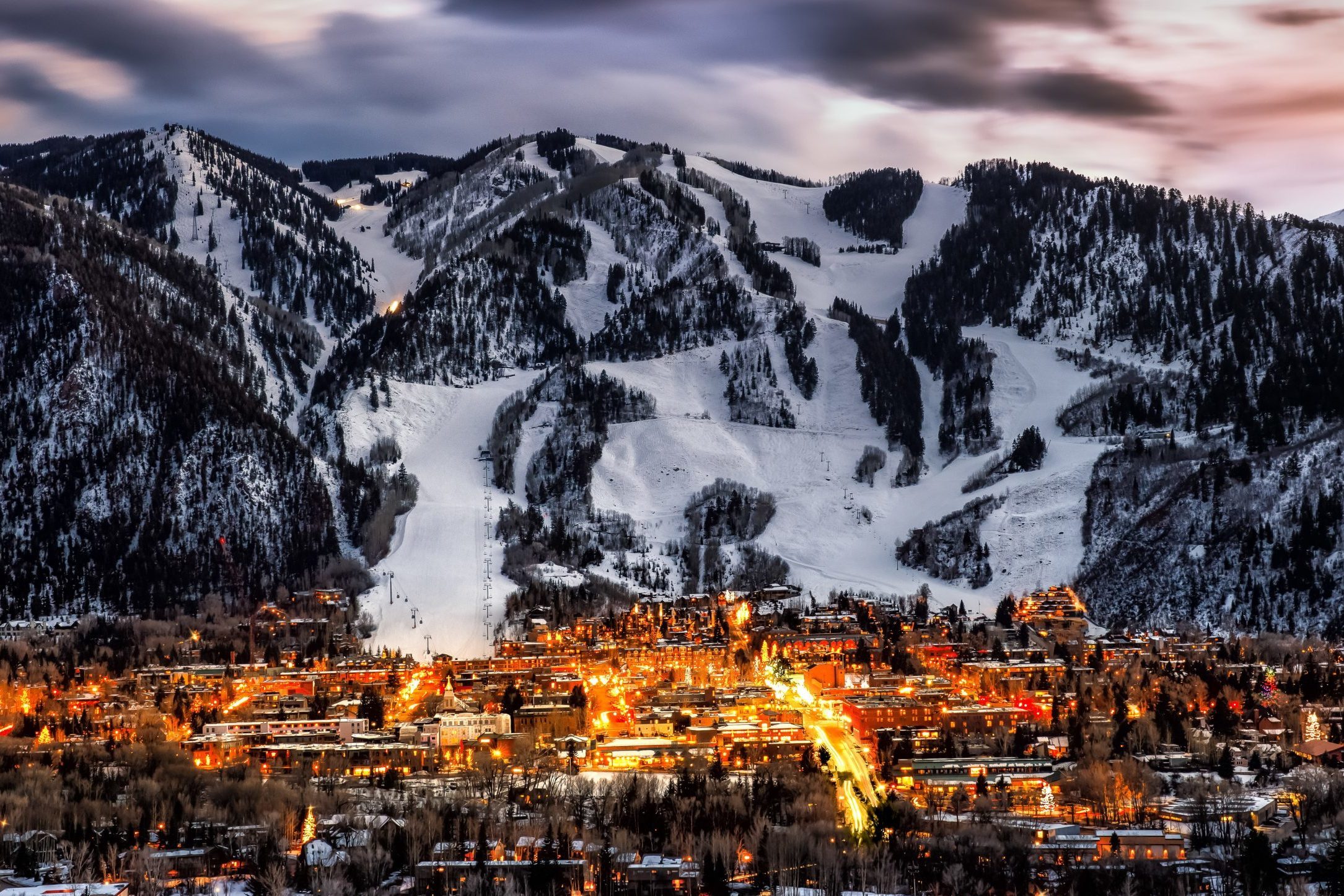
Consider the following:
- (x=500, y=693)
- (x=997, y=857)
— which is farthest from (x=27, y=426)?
(x=997, y=857)

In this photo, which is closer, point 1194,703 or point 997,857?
point 997,857

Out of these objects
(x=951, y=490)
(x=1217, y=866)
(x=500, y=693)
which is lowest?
(x=1217, y=866)

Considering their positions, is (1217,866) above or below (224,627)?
below

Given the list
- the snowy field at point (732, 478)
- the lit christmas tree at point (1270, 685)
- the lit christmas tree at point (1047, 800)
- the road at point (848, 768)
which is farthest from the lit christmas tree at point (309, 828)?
the lit christmas tree at point (1270, 685)

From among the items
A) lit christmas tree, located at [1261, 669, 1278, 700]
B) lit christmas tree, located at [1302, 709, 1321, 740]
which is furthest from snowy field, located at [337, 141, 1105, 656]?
lit christmas tree, located at [1302, 709, 1321, 740]

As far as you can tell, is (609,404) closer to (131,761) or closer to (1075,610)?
(1075,610)

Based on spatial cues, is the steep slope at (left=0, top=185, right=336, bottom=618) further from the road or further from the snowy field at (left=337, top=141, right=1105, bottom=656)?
the road

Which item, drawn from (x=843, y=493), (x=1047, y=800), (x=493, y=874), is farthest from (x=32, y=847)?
(x=843, y=493)
